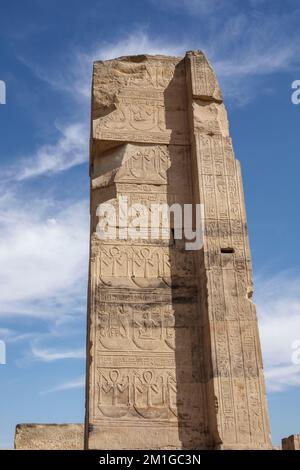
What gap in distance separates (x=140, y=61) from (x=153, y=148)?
1450 mm

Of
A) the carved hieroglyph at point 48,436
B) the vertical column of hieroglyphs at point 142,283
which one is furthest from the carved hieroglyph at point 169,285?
the carved hieroglyph at point 48,436

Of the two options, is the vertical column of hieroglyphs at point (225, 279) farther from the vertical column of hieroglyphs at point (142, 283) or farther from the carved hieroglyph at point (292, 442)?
the carved hieroglyph at point (292, 442)

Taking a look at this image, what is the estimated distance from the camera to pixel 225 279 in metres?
6.46

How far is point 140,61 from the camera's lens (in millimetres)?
7906

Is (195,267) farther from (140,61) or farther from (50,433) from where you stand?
(50,433)

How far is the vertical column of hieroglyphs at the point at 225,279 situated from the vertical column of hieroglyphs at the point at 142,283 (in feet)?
0.94

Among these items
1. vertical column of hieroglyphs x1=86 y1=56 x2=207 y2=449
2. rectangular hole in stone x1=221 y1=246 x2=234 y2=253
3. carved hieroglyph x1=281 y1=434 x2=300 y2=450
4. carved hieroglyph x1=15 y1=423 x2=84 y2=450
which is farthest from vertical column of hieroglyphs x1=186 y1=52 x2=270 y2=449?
carved hieroglyph x1=15 y1=423 x2=84 y2=450

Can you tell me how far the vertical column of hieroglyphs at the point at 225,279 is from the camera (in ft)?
19.1

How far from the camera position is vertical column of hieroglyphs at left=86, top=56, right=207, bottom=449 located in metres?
5.98

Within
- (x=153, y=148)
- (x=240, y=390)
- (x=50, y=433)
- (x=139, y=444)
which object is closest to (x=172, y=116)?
(x=153, y=148)

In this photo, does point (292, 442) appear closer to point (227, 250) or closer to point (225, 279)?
point (225, 279)

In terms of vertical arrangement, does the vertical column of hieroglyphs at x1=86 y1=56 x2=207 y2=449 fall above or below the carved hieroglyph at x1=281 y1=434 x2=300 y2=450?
above

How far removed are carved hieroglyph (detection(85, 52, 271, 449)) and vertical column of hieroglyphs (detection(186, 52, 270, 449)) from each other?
0.01m

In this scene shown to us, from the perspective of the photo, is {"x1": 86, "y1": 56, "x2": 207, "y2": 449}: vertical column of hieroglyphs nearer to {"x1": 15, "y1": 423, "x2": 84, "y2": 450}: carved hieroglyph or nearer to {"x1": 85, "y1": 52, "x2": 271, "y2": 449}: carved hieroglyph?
{"x1": 85, "y1": 52, "x2": 271, "y2": 449}: carved hieroglyph
